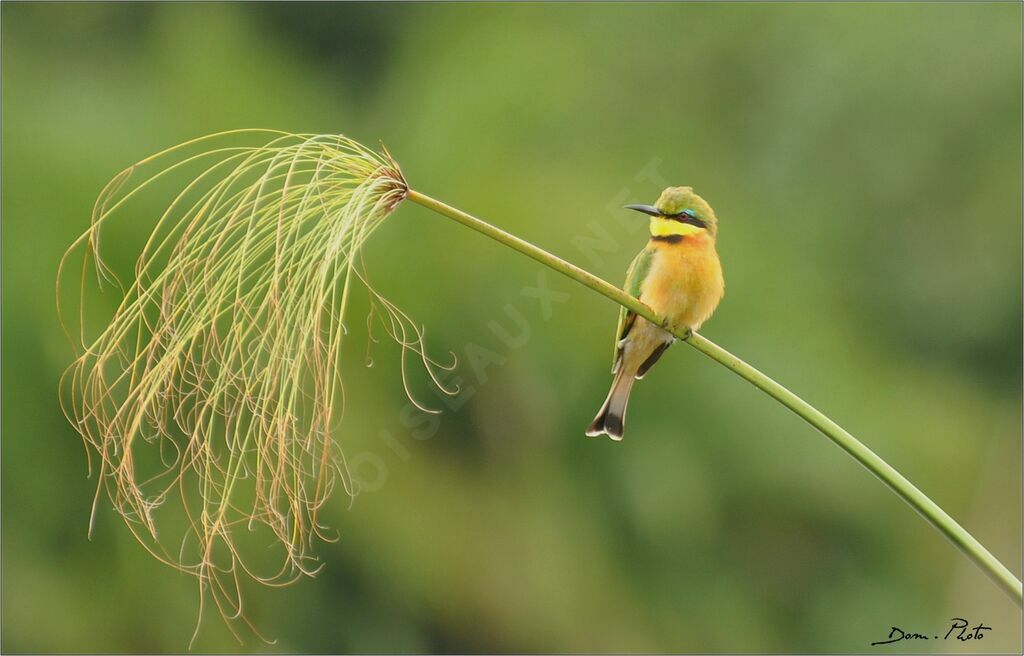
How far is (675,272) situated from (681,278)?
0.9 inches

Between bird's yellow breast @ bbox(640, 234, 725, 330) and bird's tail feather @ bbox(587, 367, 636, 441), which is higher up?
bird's yellow breast @ bbox(640, 234, 725, 330)

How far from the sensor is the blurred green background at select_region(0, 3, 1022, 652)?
4172 millimetres

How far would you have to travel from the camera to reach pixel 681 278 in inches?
110

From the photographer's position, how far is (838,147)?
17.2 ft

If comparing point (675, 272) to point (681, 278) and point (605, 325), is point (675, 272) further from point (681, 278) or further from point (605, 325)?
point (605, 325)

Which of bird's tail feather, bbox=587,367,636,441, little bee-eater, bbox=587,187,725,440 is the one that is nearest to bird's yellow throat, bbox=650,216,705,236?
little bee-eater, bbox=587,187,725,440

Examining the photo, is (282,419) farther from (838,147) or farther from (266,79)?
(838,147)

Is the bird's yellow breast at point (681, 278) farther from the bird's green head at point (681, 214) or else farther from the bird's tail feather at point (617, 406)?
the bird's tail feather at point (617, 406)

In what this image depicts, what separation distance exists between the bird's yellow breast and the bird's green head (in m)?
0.04

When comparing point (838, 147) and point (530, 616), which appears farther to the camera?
point (838, 147)

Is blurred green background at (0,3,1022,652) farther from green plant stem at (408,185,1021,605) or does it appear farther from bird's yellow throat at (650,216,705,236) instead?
green plant stem at (408,185,1021,605)

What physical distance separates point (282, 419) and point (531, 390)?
98.7 inches

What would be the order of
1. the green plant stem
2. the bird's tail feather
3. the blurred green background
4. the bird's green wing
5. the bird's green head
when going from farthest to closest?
the blurred green background
the bird's tail feather
the bird's green wing
the bird's green head
the green plant stem

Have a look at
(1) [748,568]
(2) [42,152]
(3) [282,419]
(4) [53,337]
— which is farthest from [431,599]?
(3) [282,419]
